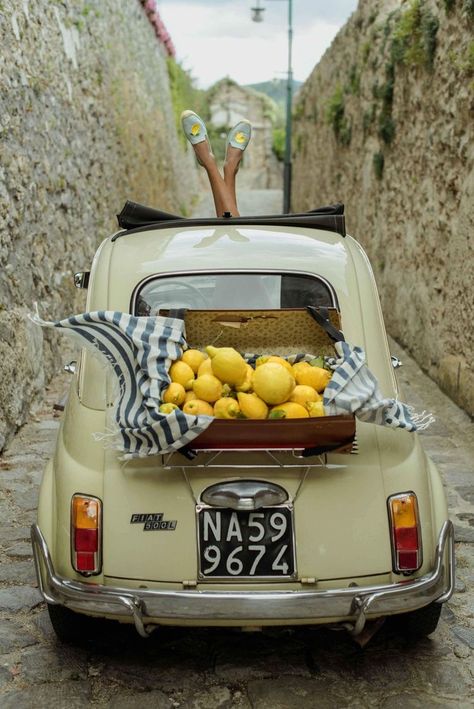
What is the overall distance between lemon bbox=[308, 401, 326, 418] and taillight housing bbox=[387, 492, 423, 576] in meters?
0.42

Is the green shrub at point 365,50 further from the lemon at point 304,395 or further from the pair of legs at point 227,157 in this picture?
the lemon at point 304,395

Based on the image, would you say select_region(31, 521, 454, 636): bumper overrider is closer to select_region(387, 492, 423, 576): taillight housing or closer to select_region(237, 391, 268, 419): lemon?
select_region(387, 492, 423, 576): taillight housing

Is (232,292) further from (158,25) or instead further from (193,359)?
(158,25)

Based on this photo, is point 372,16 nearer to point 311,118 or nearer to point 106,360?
point 311,118

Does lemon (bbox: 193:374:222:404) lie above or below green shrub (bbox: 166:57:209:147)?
below

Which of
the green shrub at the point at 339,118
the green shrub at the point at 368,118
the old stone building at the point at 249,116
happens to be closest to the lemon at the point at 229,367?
the green shrub at the point at 368,118

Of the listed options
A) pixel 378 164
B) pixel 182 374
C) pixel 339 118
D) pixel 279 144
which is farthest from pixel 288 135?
pixel 182 374

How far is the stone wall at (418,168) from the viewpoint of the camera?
24.2ft

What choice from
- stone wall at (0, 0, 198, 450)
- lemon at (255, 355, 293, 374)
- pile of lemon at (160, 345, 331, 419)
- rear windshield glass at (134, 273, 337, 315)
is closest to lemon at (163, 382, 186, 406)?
pile of lemon at (160, 345, 331, 419)

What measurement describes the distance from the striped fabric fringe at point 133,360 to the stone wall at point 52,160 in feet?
10.8

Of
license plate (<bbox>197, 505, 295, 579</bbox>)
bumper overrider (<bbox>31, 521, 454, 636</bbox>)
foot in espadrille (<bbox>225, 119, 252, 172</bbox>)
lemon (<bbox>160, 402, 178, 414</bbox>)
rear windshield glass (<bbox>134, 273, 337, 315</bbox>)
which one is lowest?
bumper overrider (<bbox>31, 521, 454, 636</bbox>)

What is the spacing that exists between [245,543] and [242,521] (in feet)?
0.26

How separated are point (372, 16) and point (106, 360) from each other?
34.2 ft

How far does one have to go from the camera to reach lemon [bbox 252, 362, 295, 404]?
303 cm
